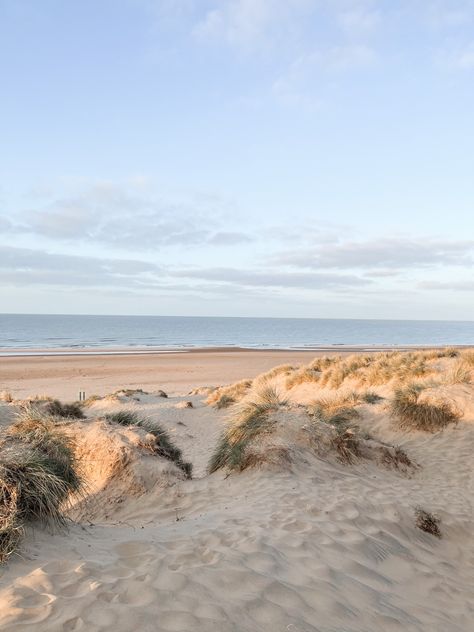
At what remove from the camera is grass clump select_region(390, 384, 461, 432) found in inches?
504

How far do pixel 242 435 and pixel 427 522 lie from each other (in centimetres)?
363

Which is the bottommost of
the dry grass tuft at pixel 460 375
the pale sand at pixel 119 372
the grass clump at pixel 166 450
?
the pale sand at pixel 119 372

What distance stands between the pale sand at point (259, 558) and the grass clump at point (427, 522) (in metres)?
A: 0.12

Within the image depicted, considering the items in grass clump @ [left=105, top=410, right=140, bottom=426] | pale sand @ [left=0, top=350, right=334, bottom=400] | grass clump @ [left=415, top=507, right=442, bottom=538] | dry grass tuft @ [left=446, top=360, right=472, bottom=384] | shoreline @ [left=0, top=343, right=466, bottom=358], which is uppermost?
dry grass tuft @ [left=446, top=360, right=472, bottom=384]

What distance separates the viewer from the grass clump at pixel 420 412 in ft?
42.0

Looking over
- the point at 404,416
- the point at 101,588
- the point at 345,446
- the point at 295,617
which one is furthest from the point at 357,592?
the point at 404,416

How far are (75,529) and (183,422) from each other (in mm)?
13831

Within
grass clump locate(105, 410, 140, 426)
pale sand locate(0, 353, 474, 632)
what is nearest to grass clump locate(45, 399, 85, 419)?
grass clump locate(105, 410, 140, 426)

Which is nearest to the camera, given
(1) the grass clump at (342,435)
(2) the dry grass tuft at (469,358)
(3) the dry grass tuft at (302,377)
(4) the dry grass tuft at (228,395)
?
(1) the grass clump at (342,435)

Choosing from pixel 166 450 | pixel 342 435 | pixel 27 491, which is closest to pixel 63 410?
pixel 166 450

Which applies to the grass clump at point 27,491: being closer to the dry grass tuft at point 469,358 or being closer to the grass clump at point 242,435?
the grass clump at point 242,435

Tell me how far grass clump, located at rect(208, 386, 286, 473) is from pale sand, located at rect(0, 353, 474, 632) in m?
0.41

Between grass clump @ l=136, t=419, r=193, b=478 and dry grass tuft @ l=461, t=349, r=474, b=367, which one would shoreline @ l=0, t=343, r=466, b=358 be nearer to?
dry grass tuft @ l=461, t=349, r=474, b=367

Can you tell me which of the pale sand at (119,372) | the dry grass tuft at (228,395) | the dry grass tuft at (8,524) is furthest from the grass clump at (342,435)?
the pale sand at (119,372)
